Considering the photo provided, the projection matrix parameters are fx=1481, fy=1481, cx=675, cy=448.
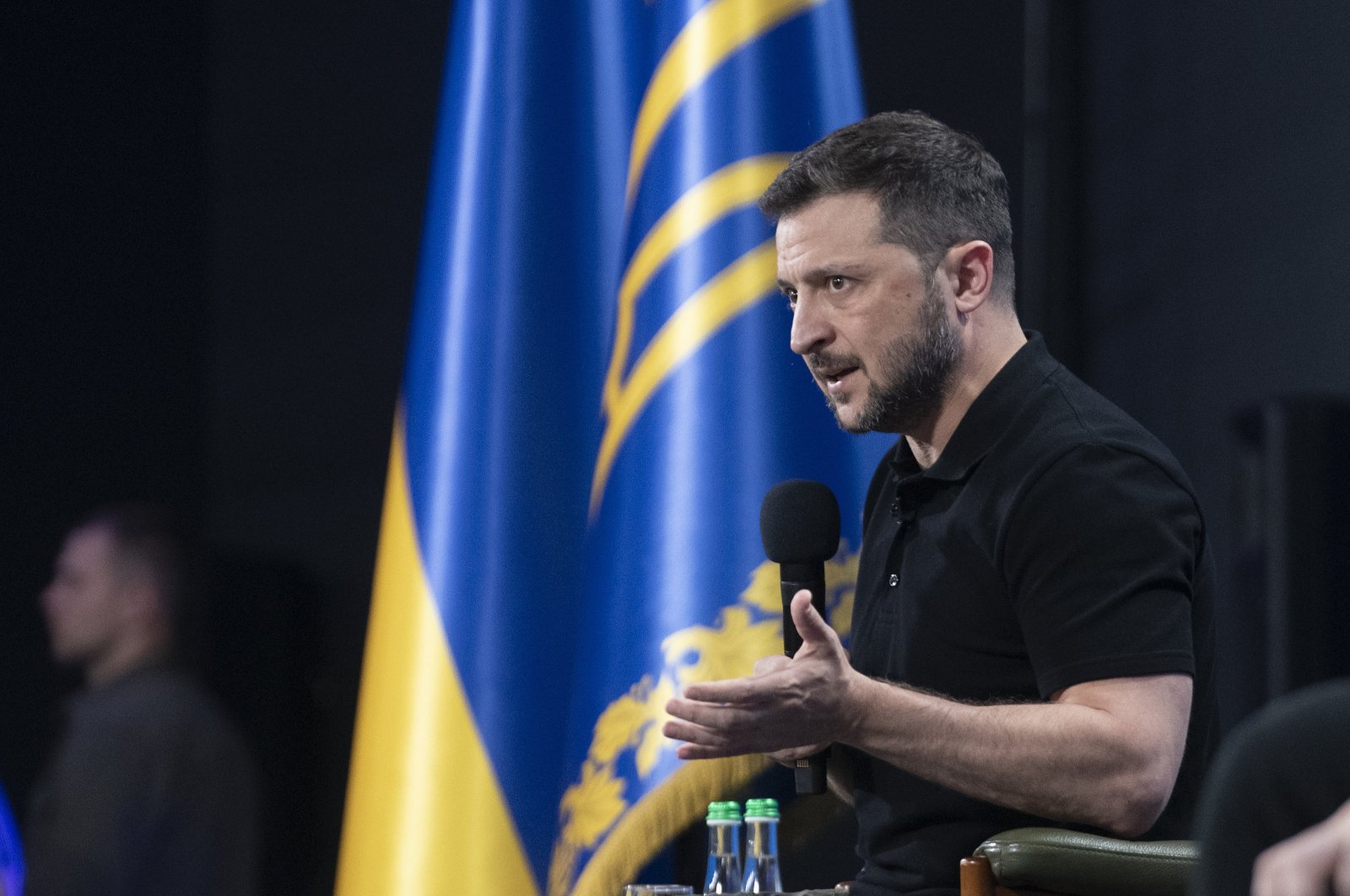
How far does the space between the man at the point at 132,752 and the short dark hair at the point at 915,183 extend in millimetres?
1647

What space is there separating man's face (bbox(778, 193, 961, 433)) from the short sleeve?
0.75 ft

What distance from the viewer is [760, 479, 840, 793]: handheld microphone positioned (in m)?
1.65

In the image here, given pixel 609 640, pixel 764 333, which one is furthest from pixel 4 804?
pixel 764 333

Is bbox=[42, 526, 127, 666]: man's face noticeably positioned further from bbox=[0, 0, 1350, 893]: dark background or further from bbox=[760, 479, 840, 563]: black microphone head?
bbox=[760, 479, 840, 563]: black microphone head

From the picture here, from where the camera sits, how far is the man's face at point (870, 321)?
1768 millimetres

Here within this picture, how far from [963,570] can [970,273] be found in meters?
0.39

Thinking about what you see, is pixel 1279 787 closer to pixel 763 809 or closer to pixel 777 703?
pixel 777 703

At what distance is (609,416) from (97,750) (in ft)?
4.34

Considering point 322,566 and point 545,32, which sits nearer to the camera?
point 545,32

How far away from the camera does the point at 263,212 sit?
3.03 meters

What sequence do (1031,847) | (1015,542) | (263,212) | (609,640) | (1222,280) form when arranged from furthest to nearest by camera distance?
(263,212) → (1222,280) → (609,640) → (1015,542) → (1031,847)

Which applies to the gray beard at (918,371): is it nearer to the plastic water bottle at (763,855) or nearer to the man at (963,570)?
the man at (963,570)

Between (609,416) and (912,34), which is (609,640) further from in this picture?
(912,34)

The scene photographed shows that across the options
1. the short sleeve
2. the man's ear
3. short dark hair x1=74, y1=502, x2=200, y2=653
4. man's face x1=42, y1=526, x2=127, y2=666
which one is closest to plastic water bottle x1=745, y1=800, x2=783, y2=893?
the short sleeve
